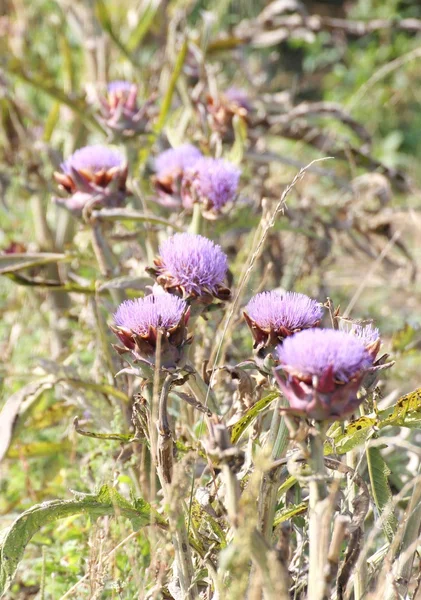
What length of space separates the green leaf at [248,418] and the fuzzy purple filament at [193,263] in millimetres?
162

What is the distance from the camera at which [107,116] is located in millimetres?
1466

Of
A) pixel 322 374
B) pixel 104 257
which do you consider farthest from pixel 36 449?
pixel 322 374

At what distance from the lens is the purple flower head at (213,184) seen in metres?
1.17

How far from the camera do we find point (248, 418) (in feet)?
2.76

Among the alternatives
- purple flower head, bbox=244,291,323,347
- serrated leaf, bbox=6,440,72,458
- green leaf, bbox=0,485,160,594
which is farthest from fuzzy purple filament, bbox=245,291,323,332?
serrated leaf, bbox=6,440,72,458

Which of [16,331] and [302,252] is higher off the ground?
[302,252]

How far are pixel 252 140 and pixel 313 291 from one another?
0.41 m

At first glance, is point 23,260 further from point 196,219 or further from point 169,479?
point 169,479

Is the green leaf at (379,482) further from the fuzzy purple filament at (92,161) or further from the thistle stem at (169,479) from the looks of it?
the fuzzy purple filament at (92,161)

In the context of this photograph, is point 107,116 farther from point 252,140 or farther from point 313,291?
Answer: point 313,291

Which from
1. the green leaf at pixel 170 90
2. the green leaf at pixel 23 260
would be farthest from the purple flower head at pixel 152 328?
the green leaf at pixel 170 90

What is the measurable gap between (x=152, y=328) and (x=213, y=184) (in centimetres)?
44

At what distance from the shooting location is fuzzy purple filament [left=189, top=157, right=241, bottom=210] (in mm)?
1173

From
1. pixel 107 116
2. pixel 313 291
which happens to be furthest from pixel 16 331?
pixel 313 291
